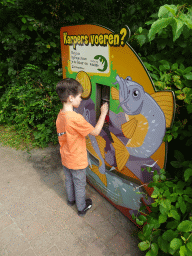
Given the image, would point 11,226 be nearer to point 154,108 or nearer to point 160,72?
point 154,108

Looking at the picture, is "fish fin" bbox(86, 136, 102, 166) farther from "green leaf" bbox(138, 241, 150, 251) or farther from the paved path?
"green leaf" bbox(138, 241, 150, 251)

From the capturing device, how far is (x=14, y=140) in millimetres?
4328

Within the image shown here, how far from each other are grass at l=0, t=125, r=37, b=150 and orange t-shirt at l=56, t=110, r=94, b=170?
7.46ft

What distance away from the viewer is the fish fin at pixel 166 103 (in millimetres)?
1422

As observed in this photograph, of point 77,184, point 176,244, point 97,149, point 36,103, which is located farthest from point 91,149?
point 36,103

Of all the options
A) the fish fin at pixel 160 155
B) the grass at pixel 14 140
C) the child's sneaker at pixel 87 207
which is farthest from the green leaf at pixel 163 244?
the grass at pixel 14 140

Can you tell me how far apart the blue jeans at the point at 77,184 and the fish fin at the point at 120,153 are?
0.45m

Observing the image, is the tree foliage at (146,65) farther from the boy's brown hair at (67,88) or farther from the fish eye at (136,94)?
the boy's brown hair at (67,88)

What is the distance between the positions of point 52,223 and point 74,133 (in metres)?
1.27

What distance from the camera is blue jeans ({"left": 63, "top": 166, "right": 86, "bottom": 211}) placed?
2.21m

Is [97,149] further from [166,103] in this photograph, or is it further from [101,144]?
[166,103]

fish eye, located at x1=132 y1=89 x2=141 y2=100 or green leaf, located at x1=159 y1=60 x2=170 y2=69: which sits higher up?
green leaf, located at x1=159 y1=60 x2=170 y2=69

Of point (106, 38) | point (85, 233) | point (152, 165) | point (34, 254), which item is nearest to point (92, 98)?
point (106, 38)

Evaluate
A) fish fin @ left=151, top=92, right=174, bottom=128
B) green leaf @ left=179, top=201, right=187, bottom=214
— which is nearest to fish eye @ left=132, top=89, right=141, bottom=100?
fish fin @ left=151, top=92, right=174, bottom=128
